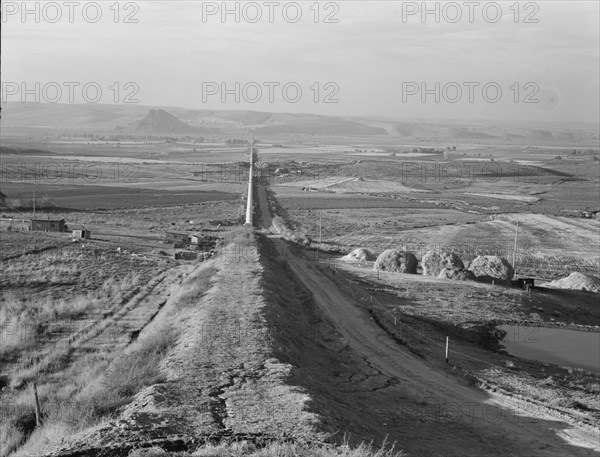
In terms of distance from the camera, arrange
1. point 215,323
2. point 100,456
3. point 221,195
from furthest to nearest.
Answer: point 221,195, point 215,323, point 100,456

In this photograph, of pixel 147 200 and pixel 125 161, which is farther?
pixel 125 161

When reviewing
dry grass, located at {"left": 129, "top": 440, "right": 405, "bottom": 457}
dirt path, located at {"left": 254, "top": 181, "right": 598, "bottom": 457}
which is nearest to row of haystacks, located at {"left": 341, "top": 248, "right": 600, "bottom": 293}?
dirt path, located at {"left": 254, "top": 181, "right": 598, "bottom": 457}

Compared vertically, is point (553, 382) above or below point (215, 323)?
below

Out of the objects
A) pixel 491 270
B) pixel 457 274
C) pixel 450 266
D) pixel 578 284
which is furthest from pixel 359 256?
pixel 578 284

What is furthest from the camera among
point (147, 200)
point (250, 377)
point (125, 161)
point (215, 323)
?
point (125, 161)

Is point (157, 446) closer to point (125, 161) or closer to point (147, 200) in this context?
point (147, 200)

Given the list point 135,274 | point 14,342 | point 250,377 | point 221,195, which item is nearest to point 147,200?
point 221,195
